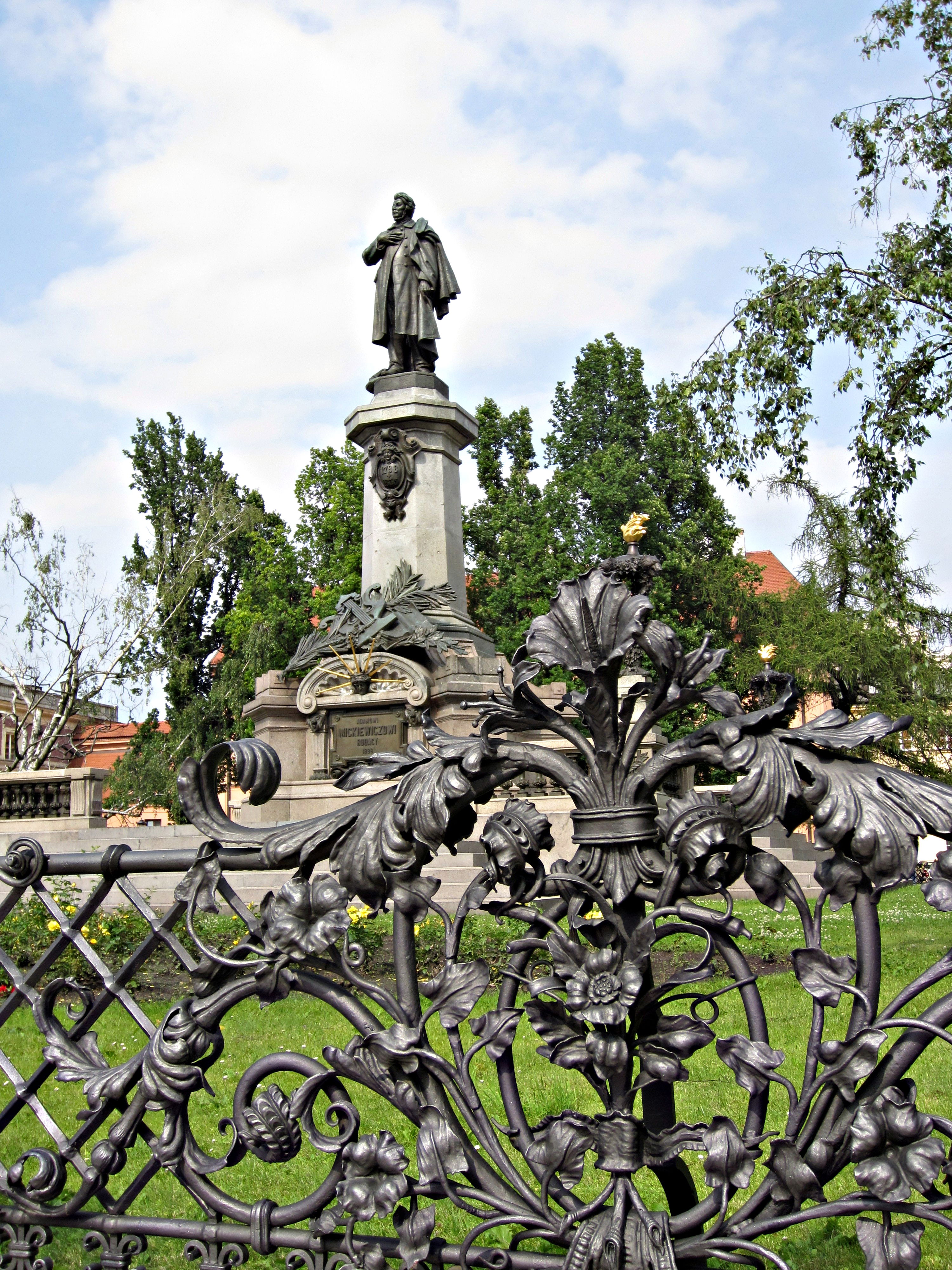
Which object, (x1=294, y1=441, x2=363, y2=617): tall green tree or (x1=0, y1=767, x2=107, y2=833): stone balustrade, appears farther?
(x1=294, y1=441, x2=363, y2=617): tall green tree

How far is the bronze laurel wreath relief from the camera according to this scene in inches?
66.3

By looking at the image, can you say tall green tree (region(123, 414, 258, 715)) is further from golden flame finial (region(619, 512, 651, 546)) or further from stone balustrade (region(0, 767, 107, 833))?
golden flame finial (region(619, 512, 651, 546))

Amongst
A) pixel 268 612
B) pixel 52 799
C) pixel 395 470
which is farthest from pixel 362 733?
pixel 268 612

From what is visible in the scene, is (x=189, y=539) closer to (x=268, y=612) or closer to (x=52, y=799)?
(x=268, y=612)

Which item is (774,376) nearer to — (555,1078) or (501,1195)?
(555,1078)

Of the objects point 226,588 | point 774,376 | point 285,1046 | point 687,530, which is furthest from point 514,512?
point 285,1046

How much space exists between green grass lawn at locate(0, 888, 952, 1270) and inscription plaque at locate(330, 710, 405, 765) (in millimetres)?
7974

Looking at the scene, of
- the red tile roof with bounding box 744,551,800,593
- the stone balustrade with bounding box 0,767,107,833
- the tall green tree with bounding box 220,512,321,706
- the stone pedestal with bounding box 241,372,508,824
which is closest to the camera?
the stone pedestal with bounding box 241,372,508,824

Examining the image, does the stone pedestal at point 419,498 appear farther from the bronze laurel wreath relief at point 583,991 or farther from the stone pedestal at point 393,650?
the bronze laurel wreath relief at point 583,991

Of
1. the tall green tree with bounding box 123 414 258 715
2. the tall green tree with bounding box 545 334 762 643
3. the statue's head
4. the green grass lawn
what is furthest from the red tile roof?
the green grass lawn

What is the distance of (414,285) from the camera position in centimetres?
1833

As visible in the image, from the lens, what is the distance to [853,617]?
29.8 meters

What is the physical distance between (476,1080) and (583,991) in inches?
155

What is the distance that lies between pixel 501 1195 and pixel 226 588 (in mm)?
39454
